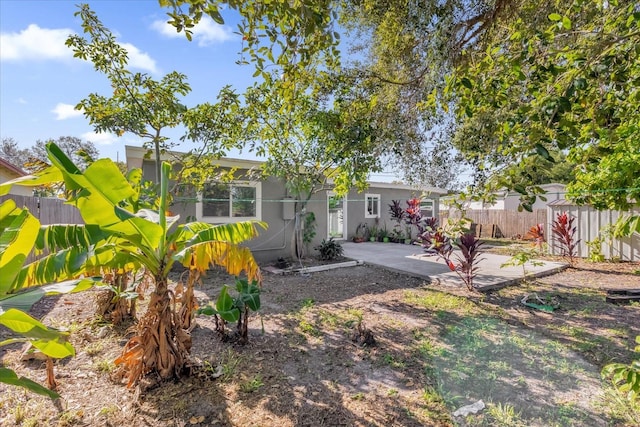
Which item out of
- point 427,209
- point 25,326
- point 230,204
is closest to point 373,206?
point 427,209

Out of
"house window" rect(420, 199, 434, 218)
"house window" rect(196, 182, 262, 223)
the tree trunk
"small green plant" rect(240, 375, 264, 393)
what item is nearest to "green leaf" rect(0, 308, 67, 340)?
the tree trunk

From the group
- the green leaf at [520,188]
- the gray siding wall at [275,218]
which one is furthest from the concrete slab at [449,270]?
the green leaf at [520,188]

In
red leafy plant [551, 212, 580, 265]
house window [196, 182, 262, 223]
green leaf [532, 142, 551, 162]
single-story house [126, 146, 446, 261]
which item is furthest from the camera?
red leafy plant [551, 212, 580, 265]

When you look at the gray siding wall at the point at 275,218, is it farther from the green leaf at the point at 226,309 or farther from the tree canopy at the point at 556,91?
the tree canopy at the point at 556,91

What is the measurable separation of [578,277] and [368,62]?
23.7 ft

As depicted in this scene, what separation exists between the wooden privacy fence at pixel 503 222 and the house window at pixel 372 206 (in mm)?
3261

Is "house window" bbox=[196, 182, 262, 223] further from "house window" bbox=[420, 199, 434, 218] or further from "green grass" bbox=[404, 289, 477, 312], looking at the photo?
"house window" bbox=[420, 199, 434, 218]

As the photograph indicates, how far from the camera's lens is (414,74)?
22.4 feet

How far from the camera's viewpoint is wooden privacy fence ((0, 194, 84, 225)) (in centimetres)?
629

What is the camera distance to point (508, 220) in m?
17.2

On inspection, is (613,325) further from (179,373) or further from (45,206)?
(45,206)

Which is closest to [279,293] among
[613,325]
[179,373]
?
[179,373]

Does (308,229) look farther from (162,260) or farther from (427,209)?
(427,209)

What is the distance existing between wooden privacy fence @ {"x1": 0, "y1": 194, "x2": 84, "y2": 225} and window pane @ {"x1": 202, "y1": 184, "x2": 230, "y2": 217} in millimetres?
3114
